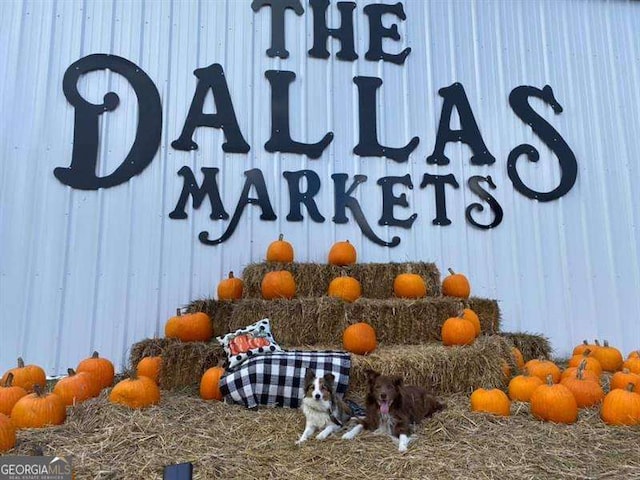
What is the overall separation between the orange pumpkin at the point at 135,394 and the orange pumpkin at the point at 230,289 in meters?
1.50

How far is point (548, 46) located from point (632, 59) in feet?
3.89

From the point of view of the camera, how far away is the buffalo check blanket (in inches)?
125

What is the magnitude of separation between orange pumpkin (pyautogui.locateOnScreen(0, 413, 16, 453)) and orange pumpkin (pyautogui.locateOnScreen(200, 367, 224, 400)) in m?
1.21

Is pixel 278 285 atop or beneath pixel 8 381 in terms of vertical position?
atop

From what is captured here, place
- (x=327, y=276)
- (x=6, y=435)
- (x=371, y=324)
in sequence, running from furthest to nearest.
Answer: (x=327, y=276) < (x=371, y=324) < (x=6, y=435)

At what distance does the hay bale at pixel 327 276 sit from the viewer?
4.35m

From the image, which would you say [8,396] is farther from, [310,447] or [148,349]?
[310,447]

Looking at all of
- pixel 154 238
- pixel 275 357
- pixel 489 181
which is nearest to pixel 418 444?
pixel 275 357

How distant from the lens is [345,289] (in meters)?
4.17

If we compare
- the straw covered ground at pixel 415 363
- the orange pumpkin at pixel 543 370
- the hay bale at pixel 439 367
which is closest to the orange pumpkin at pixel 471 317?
the straw covered ground at pixel 415 363

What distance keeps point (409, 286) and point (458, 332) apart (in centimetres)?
76

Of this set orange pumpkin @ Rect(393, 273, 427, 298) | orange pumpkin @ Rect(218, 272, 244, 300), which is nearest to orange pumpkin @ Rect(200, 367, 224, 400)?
orange pumpkin @ Rect(218, 272, 244, 300)

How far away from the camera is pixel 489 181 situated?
18.1 feet

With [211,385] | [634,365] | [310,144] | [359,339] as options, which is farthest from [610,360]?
[310,144]
